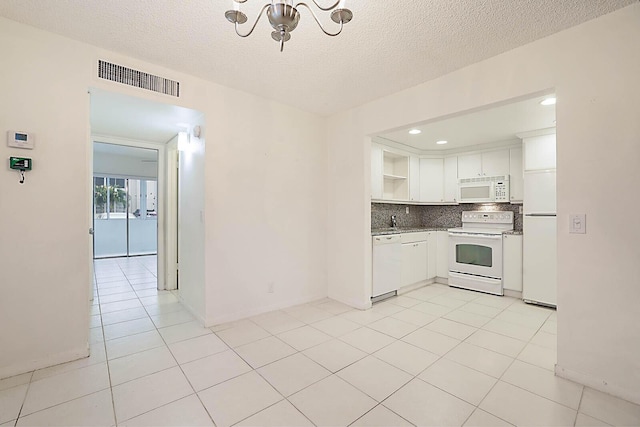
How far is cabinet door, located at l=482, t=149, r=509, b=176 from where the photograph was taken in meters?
4.48

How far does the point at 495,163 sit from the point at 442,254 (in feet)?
5.57

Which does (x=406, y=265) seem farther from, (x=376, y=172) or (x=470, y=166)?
(x=470, y=166)

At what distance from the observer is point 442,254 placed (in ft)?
15.8

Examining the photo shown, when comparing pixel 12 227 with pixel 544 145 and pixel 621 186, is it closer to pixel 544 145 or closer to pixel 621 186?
pixel 621 186

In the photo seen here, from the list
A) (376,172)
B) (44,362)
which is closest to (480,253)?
(376,172)

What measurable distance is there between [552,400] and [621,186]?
146 cm

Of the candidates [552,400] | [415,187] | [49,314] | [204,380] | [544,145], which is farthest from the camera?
[415,187]

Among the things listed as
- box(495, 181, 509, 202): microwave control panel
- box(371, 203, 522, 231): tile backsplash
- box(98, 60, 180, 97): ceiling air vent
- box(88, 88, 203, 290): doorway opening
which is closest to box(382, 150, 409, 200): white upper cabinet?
box(371, 203, 522, 231): tile backsplash

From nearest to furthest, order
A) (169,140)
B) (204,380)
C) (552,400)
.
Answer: (552,400) < (204,380) < (169,140)

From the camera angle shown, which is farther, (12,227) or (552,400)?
(12,227)

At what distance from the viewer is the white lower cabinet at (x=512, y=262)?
156 inches

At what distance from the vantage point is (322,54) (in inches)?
95.3

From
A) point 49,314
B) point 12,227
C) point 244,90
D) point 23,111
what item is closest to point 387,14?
point 244,90

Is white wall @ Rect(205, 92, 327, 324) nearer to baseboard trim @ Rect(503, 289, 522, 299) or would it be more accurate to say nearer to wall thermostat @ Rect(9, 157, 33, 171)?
wall thermostat @ Rect(9, 157, 33, 171)
